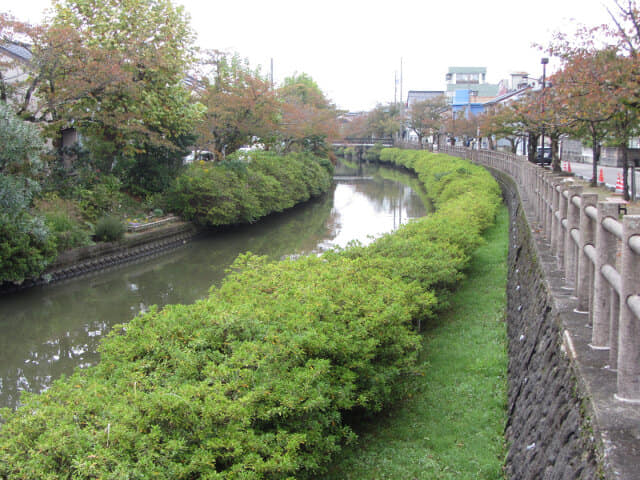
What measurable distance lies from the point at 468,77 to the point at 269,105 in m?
87.9

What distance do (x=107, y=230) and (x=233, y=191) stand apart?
6254 millimetres

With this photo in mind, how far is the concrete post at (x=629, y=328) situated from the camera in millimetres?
3072

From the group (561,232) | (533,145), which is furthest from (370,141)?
(561,232)

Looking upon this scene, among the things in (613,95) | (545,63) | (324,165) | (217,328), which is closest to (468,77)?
(324,165)

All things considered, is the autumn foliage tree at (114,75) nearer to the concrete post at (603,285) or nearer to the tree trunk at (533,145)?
the concrete post at (603,285)

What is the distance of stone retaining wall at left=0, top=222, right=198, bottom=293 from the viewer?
15.8 meters

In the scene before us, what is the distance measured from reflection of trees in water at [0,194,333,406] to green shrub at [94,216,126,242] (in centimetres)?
104

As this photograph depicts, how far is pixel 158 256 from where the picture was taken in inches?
782

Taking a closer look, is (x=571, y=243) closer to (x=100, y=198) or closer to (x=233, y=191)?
(x=100, y=198)

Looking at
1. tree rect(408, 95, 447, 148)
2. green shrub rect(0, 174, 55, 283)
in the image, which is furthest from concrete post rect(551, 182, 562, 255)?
tree rect(408, 95, 447, 148)

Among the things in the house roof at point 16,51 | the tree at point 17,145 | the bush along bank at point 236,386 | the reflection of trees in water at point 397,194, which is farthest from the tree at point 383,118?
the bush along bank at point 236,386

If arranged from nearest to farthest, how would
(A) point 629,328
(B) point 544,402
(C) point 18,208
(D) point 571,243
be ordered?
(A) point 629,328
(B) point 544,402
(D) point 571,243
(C) point 18,208

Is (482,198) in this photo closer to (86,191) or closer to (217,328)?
(86,191)

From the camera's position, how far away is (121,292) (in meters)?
15.4
